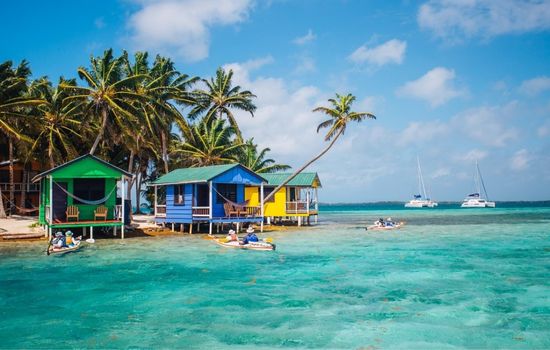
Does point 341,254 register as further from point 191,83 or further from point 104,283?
point 191,83

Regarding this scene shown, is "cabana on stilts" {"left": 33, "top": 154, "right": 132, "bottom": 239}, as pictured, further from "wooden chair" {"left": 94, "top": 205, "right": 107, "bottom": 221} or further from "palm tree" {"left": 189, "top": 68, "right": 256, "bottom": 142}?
"palm tree" {"left": 189, "top": 68, "right": 256, "bottom": 142}

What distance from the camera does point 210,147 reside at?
1666 inches

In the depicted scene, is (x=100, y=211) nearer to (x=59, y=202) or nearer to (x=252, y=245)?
(x=59, y=202)

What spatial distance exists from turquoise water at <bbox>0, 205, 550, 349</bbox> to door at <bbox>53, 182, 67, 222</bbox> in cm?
469

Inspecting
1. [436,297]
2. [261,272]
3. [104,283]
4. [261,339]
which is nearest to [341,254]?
[261,272]

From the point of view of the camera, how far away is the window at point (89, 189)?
92.4ft

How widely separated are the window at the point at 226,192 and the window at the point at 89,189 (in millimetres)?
7877

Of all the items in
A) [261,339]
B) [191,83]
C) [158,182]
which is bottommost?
[261,339]

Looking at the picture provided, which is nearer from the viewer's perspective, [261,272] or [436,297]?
[436,297]

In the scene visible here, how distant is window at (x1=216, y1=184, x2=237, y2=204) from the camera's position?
3244 cm

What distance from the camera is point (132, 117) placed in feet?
108

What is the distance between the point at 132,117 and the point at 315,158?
16578 millimetres

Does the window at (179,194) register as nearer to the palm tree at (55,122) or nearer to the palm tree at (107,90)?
the palm tree at (107,90)

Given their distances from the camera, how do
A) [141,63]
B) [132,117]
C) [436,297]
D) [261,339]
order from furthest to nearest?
[141,63] < [132,117] < [436,297] < [261,339]
